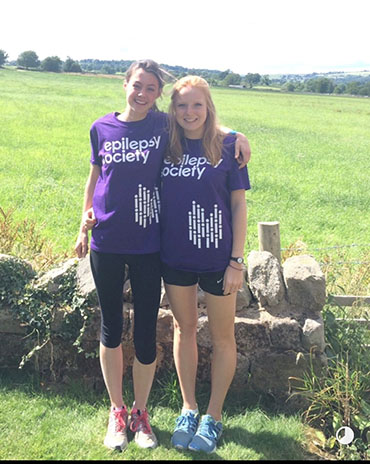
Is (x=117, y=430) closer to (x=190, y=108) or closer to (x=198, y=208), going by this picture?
(x=198, y=208)

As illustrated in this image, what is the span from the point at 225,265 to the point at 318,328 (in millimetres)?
1033

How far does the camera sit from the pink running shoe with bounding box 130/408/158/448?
3.40m

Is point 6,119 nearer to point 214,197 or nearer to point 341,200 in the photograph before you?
point 341,200

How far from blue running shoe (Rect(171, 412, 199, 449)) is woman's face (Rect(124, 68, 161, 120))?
2065 mm

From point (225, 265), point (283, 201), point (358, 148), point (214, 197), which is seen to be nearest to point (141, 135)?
point (214, 197)

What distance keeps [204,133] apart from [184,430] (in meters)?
1.97

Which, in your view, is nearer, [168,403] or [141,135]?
[141,135]

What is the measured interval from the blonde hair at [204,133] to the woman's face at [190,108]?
0.10 feet

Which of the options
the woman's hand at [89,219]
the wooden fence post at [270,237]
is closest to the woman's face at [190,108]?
the woman's hand at [89,219]

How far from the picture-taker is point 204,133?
3.23 m

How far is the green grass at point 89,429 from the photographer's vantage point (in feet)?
11.0

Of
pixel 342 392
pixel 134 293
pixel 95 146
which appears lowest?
pixel 342 392

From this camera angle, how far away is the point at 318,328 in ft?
12.4

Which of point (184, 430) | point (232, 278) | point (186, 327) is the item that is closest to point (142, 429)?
point (184, 430)
